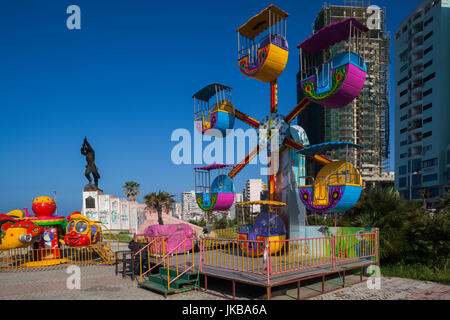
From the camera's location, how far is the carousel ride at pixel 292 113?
11516mm

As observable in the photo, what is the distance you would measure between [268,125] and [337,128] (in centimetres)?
6359

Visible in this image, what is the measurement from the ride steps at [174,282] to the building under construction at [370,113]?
214ft

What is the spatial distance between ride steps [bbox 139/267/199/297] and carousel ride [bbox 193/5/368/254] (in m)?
2.81

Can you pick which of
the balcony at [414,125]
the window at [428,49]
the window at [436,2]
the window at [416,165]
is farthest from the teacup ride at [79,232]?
the window at [436,2]

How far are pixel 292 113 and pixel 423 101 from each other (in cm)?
5214

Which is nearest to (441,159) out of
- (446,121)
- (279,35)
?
(446,121)

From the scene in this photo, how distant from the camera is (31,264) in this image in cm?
1644

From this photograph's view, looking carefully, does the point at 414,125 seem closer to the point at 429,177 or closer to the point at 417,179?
the point at 417,179

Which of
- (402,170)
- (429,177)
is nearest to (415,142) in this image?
(402,170)

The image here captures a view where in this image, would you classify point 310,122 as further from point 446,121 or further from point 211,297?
point 211,297

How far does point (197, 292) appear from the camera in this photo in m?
11.1

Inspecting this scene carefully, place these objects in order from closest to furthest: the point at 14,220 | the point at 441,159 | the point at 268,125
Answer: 1. the point at 268,125
2. the point at 14,220
3. the point at 441,159

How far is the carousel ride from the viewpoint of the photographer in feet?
37.8

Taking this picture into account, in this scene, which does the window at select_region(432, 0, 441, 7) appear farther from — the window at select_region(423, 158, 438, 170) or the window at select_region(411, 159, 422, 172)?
the window at select_region(411, 159, 422, 172)
